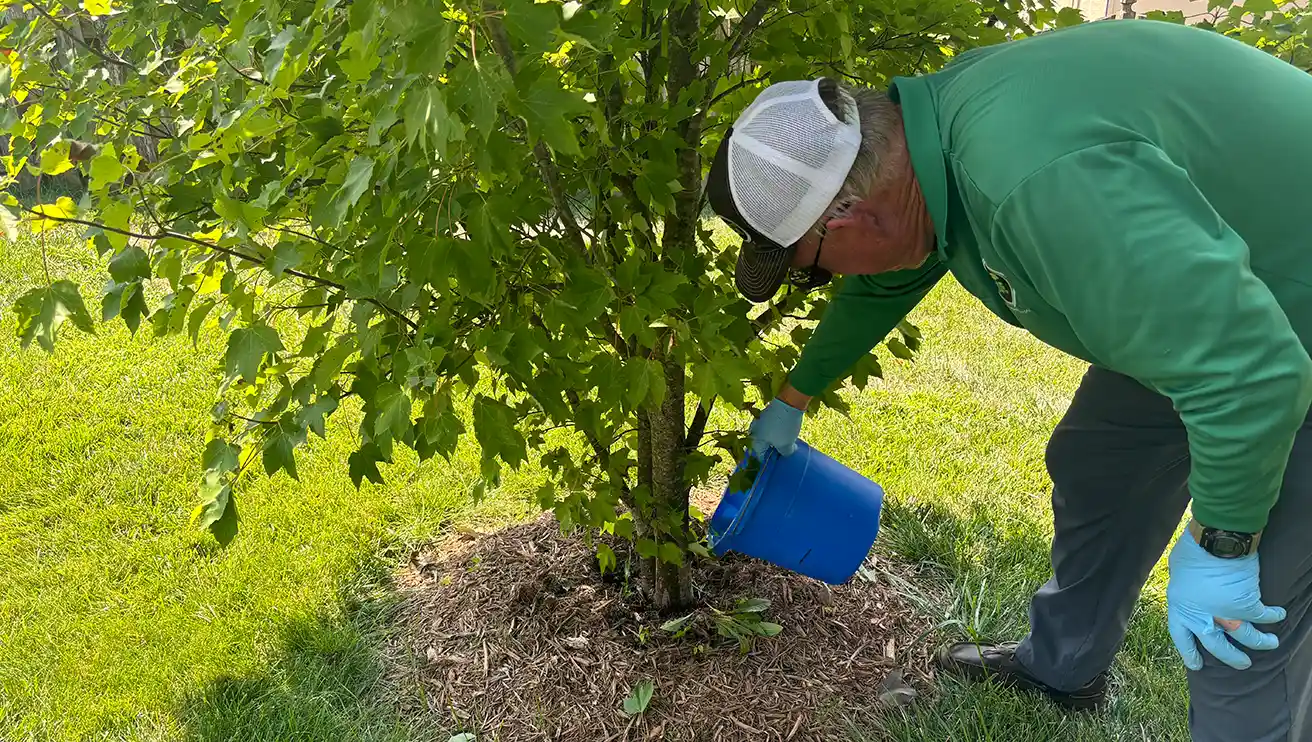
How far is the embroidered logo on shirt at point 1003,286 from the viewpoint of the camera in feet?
4.74

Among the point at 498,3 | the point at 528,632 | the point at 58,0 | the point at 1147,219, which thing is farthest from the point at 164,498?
the point at 1147,219

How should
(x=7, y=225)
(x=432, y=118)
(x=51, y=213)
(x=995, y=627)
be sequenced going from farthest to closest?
(x=995, y=627) < (x=51, y=213) < (x=7, y=225) < (x=432, y=118)

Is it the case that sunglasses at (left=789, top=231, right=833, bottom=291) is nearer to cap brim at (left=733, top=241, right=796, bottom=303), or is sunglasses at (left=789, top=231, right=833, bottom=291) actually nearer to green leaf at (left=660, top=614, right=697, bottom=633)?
cap brim at (left=733, top=241, right=796, bottom=303)

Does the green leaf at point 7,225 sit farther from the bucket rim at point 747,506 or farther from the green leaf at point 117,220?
the bucket rim at point 747,506

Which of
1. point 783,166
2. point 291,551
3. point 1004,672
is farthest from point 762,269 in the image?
point 291,551

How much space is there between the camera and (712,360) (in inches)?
64.4

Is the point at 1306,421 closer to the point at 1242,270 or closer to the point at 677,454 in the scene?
the point at 1242,270

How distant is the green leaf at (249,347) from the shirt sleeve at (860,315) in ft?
3.96

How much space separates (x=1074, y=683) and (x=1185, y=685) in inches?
13.2

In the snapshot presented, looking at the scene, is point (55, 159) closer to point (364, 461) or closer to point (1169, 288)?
point (364, 461)

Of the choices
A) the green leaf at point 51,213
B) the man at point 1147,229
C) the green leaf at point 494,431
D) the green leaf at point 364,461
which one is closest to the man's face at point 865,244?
the man at point 1147,229

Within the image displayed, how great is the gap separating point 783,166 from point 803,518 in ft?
3.29

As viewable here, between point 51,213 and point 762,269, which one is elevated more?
point 51,213

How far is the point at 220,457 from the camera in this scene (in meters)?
1.52
